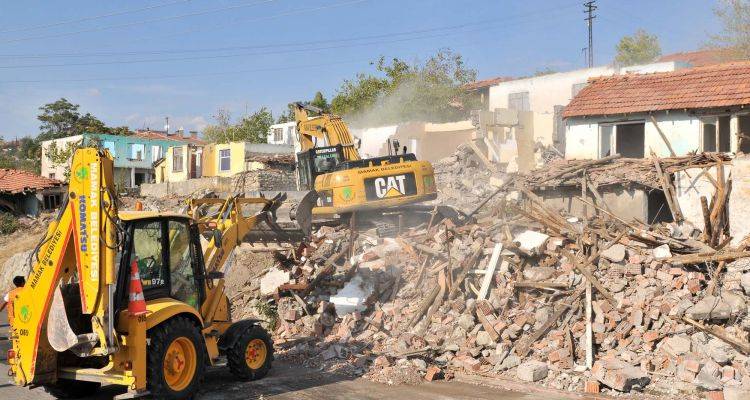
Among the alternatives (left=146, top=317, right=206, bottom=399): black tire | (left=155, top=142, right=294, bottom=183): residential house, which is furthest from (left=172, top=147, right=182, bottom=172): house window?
(left=146, top=317, right=206, bottom=399): black tire

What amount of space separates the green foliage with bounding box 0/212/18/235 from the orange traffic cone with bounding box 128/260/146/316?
27994 mm

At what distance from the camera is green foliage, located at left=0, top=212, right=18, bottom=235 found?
32025 mm

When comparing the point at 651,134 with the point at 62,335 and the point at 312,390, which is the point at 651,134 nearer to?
the point at 312,390

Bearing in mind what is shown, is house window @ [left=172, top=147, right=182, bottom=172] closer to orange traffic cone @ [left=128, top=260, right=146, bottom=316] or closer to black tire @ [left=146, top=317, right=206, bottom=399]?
black tire @ [left=146, top=317, right=206, bottom=399]

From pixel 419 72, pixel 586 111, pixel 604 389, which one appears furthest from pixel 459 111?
pixel 604 389

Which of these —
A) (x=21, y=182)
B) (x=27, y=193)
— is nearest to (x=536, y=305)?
(x=27, y=193)

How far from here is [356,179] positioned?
16719 millimetres

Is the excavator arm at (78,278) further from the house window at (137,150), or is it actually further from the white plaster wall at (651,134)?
the house window at (137,150)

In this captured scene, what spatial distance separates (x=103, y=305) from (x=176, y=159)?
36093 mm

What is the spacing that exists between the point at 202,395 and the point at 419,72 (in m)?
37.0

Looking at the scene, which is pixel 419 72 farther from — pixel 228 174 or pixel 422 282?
pixel 422 282

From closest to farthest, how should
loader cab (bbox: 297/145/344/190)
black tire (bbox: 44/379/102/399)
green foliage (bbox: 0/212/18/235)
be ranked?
black tire (bbox: 44/379/102/399) → loader cab (bbox: 297/145/344/190) → green foliage (bbox: 0/212/18/235)

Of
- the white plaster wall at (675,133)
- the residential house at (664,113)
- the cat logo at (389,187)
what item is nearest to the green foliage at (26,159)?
the cat logo at (389,187)

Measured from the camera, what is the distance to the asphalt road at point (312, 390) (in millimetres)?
9117
